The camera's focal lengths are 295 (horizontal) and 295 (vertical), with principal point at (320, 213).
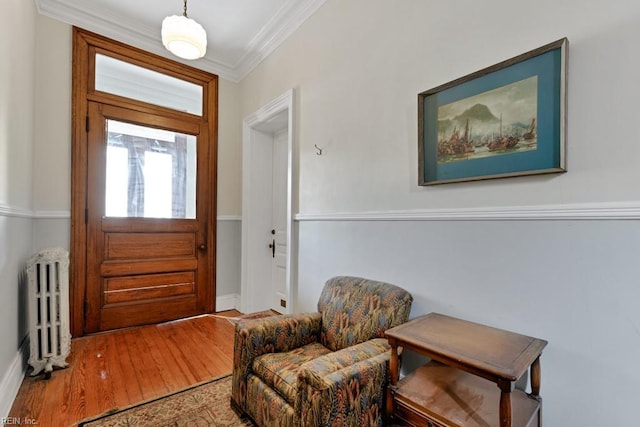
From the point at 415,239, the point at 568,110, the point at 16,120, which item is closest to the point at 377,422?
the point at 415,239

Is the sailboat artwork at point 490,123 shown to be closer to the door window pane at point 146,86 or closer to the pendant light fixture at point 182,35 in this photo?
the pendant light fixture at point 182,35

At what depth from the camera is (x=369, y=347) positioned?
1.35 m

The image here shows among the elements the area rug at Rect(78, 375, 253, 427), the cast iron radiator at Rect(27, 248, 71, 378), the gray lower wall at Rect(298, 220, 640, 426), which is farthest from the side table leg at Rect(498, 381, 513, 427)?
the cast iron radiator at Rect(27, 248, 71, 378)

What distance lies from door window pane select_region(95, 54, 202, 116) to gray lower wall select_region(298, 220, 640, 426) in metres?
3.02

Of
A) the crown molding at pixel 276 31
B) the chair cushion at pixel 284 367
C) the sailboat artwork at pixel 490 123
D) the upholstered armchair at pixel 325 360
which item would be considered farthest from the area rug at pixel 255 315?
the crown molding at pixel 276 31

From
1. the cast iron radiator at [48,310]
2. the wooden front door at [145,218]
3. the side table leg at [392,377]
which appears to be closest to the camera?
the side table leg at [392,377]

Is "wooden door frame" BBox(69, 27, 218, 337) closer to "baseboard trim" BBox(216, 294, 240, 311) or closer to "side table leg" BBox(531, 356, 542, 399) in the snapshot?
"baseboard trim" BBox(216, 294, 240, 311)

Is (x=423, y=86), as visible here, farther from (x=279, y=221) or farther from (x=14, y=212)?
(x=14, y=212)

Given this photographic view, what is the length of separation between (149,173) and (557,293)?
135 inches

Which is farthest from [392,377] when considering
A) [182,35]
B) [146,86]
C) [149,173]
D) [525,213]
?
[146,86]

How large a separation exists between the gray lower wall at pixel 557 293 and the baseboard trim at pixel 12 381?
225cm

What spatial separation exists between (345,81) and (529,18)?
1155mm

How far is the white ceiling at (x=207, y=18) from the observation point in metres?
2.58

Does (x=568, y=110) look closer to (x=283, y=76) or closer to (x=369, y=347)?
(x=369, y=347)
